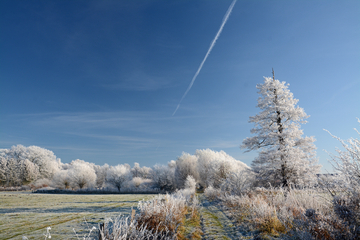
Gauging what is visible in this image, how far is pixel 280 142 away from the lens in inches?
657

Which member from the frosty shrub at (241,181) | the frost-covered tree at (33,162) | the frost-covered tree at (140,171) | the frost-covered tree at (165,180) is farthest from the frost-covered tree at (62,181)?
the frosty shrub at (241,181)

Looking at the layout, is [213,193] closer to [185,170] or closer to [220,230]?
[220,230]

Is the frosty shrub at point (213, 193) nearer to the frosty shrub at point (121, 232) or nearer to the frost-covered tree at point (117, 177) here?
the frosty shrub at point (121, 232)

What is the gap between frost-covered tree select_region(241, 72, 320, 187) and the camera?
626 inches

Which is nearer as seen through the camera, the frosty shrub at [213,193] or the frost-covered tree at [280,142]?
the frost-covered tree at [280,142]

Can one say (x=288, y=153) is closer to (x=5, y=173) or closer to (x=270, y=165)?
(x=270, y=165)

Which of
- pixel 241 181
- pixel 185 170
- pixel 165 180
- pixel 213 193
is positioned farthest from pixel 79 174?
pixel 241 181

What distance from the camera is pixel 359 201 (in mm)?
4156

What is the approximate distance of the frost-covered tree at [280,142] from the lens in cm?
1589

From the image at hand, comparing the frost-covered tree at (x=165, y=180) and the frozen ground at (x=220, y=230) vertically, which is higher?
the frozen ground at (x=220, y=230)

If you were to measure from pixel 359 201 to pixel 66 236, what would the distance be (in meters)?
7.08

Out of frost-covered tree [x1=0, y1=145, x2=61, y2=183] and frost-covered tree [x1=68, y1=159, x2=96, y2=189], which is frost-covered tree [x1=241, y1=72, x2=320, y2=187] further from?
frost-covered tree [x1=0, y1=145, x2=61, y2=183]

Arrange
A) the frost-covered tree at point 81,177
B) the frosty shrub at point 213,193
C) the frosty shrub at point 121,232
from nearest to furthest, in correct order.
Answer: the frosty shrub at point 121,232, the frosty shrub at point 213,193, the frost-covered tree at point 81,177

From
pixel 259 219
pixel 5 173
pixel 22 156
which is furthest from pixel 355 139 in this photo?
pixel 22 156
